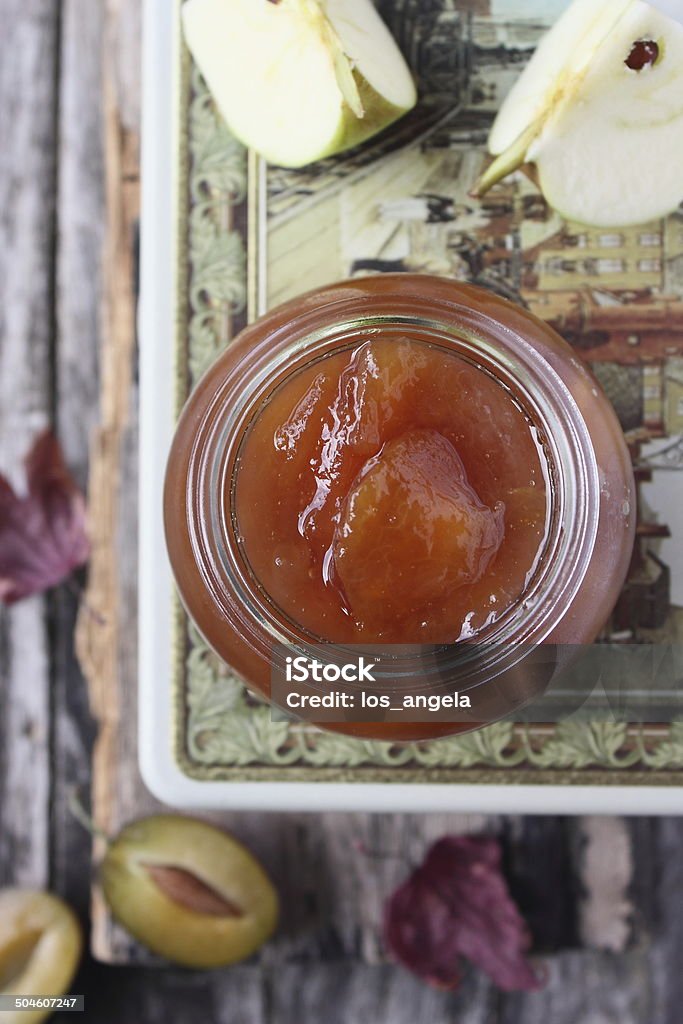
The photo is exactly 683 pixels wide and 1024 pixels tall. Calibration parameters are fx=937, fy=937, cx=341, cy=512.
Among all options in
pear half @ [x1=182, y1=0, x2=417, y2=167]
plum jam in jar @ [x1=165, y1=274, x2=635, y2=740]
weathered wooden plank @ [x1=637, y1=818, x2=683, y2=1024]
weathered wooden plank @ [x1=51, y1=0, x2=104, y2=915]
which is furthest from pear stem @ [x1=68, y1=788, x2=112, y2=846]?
pear half @ [x1=182, y1=0, x2=417, y2=167]

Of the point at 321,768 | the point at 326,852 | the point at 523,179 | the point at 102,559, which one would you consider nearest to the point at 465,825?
the point at 326,852

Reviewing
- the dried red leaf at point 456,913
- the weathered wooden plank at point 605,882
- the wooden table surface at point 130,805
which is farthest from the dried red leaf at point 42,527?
the weathered wooden plank at point 605,882

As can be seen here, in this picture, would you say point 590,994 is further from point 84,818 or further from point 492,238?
point 492,238

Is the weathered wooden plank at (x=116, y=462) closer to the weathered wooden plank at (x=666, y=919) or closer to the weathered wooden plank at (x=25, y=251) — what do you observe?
the weathered wooden plank at (x=25, y=251)

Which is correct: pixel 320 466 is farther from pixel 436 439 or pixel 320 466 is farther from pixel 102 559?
pixel 102 559
